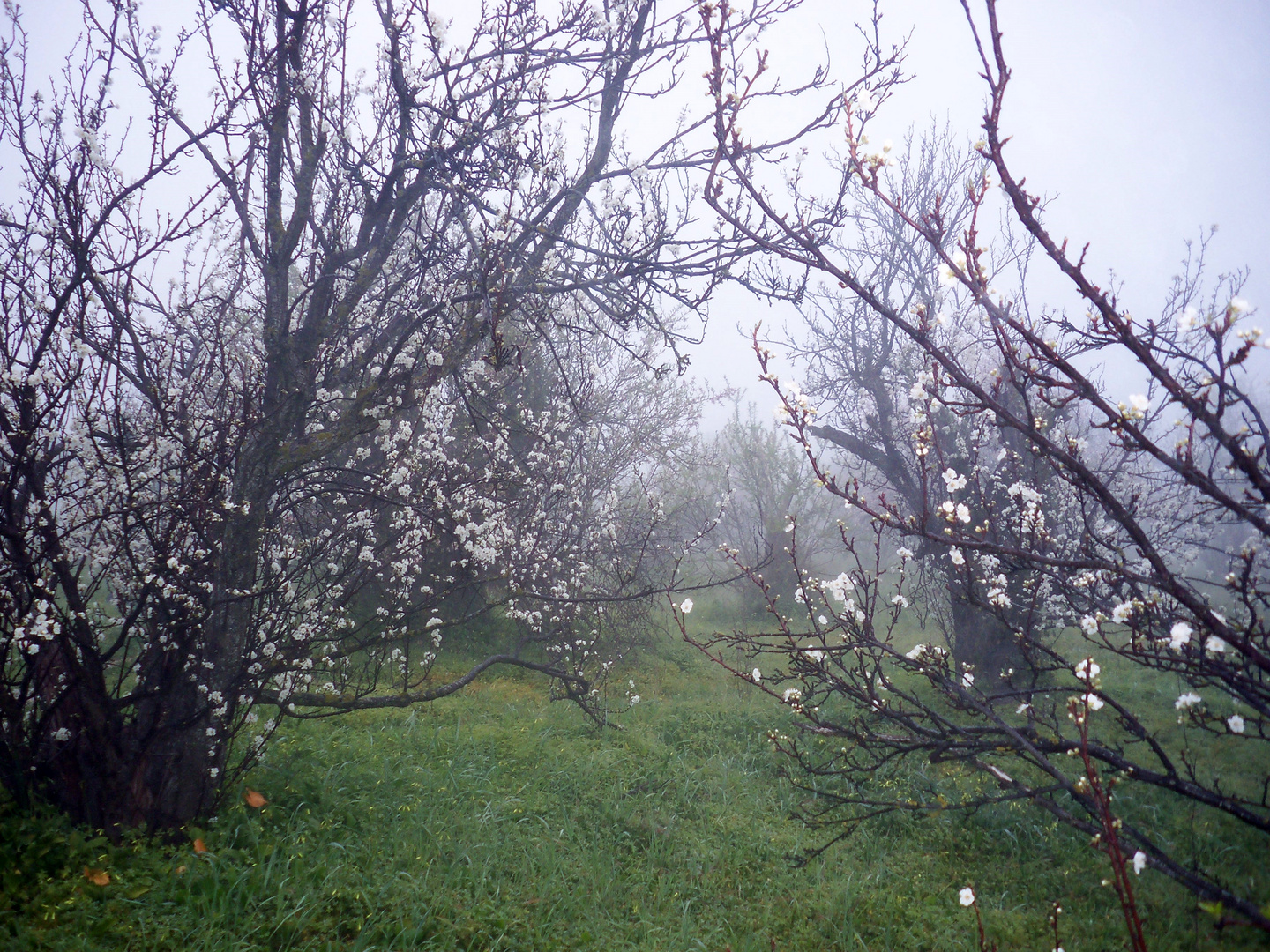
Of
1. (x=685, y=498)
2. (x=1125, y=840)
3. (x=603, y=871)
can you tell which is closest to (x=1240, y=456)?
(x=1125, y=840)

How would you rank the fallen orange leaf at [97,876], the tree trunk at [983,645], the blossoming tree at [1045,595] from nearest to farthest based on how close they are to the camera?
the blossoming tree at [1045,595] → the fallen orange leaf at [97,876] → the tree trunk at [983,645]

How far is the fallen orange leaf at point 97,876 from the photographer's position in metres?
3.06

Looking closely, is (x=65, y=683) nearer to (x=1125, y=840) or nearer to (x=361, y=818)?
(x=361, y=818)

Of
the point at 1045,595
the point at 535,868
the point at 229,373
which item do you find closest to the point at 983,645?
the point at 1045,595

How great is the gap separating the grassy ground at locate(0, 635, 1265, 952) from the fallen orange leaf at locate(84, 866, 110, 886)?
0.09 feet

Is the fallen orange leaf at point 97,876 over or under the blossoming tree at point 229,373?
under

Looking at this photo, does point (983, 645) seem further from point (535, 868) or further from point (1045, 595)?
point (535, 868)

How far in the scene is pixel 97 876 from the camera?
10.1ft

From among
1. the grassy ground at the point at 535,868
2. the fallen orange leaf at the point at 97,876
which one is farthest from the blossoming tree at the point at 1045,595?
the fallen orange leaf at the point at 97,876

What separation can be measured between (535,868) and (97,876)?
2.17 meters

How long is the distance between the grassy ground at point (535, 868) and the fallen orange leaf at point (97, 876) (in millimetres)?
28

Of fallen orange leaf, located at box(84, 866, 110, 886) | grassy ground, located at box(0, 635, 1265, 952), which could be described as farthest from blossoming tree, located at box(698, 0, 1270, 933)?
fallen orange leaf, located at box(84, 866, 110, 886)

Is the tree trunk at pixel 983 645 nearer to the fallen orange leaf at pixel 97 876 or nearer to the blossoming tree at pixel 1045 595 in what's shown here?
the blossoming tree at pixel 1045 595

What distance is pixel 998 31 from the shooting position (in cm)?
173
